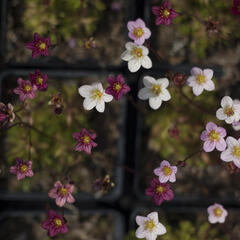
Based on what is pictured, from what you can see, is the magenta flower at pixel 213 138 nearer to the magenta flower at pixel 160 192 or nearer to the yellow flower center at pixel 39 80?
the magenta flower at pixel 160 192

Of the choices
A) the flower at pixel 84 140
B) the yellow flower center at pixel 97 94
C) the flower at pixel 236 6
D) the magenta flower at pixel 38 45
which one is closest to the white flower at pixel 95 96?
the yellow flower center at pixel 97 94

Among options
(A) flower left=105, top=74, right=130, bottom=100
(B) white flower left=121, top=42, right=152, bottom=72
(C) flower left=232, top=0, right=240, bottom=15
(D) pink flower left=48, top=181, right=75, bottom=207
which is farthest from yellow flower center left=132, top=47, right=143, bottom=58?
(D) pink flower left=48, top=181, right=75, bottom=207

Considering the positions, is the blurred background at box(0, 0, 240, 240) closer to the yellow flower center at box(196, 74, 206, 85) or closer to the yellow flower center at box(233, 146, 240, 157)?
the yellow flower center at box(196, 74, 206, 85)

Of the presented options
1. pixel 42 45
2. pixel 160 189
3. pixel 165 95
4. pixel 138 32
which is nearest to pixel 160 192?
pixel 160 189

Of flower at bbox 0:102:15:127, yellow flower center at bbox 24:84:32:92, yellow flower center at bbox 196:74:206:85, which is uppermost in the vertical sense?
yellow flower center at bbox 196:74:206:85

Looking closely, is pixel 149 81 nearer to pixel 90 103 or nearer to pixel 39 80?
pixel 90 103

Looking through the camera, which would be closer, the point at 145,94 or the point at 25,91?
the point at 25,91
